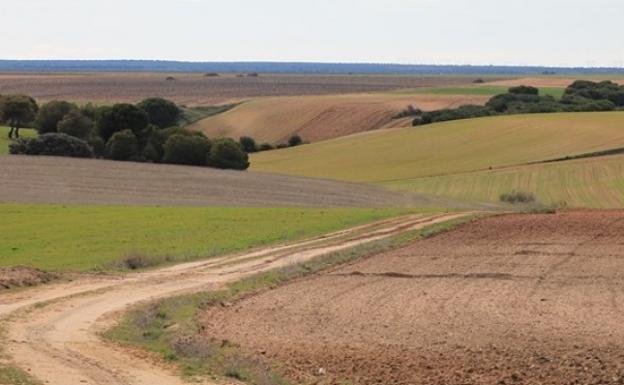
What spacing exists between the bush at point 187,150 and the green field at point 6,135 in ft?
43.7

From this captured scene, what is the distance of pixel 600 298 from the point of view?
87.8 ft

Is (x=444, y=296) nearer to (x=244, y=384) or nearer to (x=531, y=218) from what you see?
(x=244, y=384)

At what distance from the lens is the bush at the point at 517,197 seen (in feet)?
217

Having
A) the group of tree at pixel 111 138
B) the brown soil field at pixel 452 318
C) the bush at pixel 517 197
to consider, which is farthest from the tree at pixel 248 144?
the brown soil field at pixel 452 318

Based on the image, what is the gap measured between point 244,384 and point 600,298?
1160 centimetres

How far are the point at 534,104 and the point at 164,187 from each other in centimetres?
7379

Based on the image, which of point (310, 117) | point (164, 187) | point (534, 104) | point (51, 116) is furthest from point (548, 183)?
point (310, 117)

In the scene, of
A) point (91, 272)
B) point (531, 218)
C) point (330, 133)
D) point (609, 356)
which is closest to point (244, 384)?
point (609, 356)

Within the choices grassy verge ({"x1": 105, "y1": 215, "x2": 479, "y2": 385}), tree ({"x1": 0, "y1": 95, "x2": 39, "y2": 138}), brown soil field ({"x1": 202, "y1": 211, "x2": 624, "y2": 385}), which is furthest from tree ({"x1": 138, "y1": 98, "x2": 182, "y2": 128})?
grassy verge ({"x1": 105, "y1": 215, "x2": 479, "y2": 385})

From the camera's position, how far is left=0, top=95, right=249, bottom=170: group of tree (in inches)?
3467

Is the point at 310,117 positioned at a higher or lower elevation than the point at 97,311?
lower

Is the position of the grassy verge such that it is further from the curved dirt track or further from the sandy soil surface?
the sandy soil surface

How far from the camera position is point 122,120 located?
96.8m

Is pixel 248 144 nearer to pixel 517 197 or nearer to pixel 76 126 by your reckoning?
pixel 76 126
